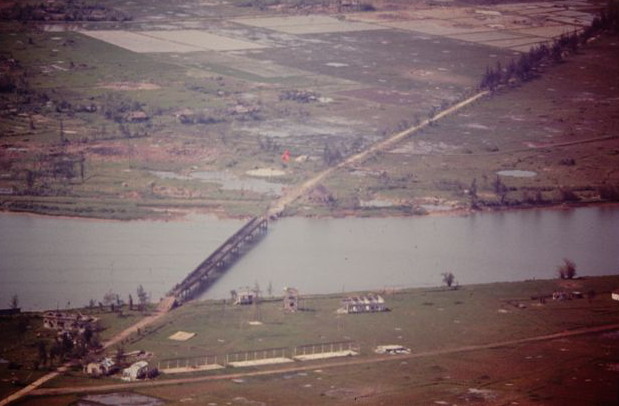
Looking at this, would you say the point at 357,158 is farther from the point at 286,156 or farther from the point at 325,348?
the point at 325,348

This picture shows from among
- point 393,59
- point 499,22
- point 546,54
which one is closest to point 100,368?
point 393,59

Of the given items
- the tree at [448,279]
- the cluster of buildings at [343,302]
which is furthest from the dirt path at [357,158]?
the cluster of buildings at [343,302]

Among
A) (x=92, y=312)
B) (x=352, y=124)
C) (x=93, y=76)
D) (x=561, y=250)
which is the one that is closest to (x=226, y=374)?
(x=92, y=312)

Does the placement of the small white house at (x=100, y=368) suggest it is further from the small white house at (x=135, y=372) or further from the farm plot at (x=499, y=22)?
the farm plot at (x=499, y=22)

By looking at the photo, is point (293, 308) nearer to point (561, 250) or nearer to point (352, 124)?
point (561, 250)

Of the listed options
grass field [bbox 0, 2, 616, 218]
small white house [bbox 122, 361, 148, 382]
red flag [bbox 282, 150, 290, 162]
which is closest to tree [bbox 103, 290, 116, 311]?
small white house [bbox 122, 361, 148, 382]

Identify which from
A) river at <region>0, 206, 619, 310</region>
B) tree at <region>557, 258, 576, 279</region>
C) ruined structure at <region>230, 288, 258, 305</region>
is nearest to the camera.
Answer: ruined structure at <region>230, 288, 258, 305</region>

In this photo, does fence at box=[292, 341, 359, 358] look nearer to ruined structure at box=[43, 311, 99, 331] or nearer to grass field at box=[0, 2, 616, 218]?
ruined structure at box=[43, 311, 99, 331]
